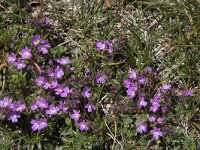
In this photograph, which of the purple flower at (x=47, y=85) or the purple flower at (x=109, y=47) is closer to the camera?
the purple flower at (x=47, y=85)

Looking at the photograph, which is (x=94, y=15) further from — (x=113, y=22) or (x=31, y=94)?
(x=31, y=94)

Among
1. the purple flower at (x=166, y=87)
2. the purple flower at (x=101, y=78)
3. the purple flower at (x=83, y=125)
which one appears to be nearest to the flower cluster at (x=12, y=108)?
the purple flower at (x=83, y=125)

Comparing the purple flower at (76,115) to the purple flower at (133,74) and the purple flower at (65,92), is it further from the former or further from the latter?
the purple flower at (133,74)

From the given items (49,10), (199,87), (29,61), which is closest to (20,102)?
(29,61)

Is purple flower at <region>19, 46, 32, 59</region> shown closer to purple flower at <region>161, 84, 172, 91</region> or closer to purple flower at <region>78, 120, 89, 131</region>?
purple flower at <region>78, 120, 89, 131</region>

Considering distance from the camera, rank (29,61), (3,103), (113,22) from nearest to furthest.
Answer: (3,103) < (29,61) < (113,22)
